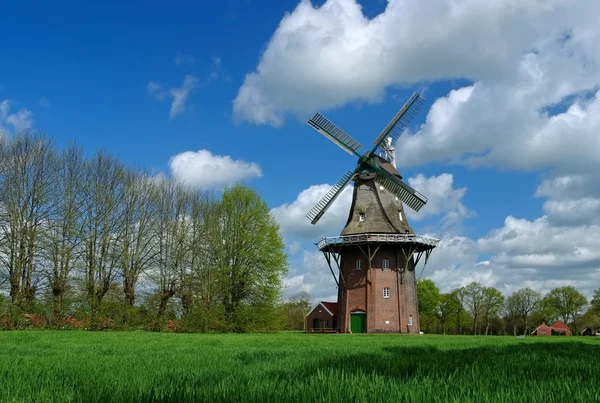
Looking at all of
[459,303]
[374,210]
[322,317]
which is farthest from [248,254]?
[459,303]

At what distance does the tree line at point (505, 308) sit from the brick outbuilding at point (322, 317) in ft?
84.9

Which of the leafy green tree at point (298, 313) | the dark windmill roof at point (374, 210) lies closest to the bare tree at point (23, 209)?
the dark windmill roof at point (374, 210)

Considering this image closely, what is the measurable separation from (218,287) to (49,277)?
11.3 meters

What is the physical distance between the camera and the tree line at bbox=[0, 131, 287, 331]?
31234 mm

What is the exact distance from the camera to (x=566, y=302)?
84.8 meters

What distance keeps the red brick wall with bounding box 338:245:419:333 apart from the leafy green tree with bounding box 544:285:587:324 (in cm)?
5465

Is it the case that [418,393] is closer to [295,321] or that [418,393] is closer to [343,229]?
[343,229]

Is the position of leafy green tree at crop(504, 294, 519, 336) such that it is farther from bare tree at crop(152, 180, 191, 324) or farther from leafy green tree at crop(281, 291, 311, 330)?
bare tree at crop(152, 180, 191, 324)

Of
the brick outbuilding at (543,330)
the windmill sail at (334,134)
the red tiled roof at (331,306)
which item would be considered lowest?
the brick outbuilding at (543,330)

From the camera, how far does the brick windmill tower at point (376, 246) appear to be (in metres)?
41.1

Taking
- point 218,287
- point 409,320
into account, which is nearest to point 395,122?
point 409,320

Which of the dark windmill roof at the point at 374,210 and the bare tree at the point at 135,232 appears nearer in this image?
the bare tree at the point at 135,232

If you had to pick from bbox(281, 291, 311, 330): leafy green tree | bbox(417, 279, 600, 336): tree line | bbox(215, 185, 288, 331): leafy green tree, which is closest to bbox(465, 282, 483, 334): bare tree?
bbox(417, 279, 600, 336): tree line

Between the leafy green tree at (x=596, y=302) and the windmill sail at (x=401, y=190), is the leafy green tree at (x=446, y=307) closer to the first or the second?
the leafy green tree at (x=596, y=302)
